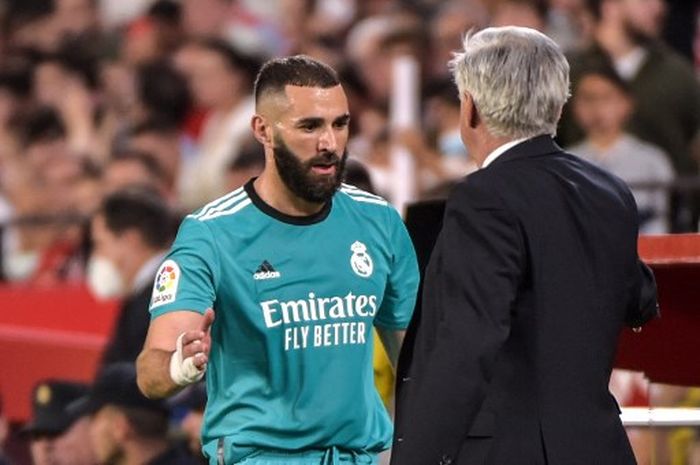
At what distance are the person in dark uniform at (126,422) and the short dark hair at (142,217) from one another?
5.25 ft

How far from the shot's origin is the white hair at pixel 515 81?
4477 millimetres

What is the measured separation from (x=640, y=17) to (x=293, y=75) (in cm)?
454

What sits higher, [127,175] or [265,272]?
[265,272]

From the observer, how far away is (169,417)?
8.39m

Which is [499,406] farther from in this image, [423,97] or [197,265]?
[423,97]

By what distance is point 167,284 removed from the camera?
16.6 feet

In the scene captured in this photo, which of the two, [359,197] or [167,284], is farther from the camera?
[359,197]

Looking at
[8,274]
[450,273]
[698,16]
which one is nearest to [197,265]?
[450,273]

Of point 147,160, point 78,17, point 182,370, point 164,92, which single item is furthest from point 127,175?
point 182,370

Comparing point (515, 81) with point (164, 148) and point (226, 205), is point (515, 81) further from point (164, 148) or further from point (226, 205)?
point (164, 148)

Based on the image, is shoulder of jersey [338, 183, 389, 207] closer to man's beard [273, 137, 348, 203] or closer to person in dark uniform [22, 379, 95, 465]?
man's beard [273, 137, 348, 203]

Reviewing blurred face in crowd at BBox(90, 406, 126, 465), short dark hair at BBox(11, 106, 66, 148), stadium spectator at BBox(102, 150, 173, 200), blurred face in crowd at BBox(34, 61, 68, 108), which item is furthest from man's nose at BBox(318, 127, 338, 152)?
blurred face in crowd at BBox(34, 61, 68, 108)

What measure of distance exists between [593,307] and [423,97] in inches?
259

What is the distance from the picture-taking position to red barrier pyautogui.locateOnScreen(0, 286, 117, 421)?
10.3 meters
